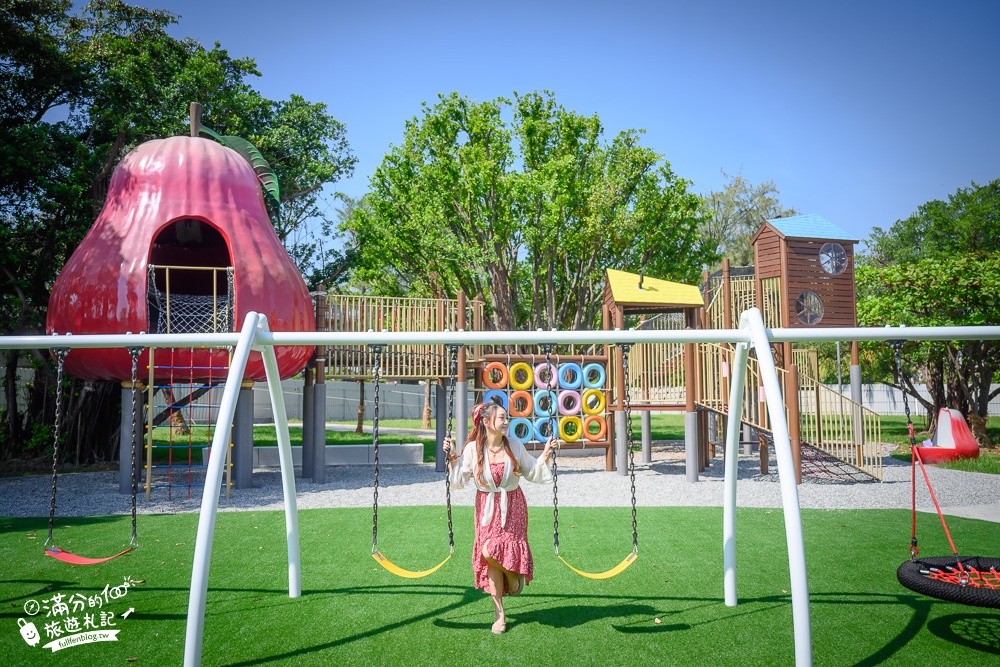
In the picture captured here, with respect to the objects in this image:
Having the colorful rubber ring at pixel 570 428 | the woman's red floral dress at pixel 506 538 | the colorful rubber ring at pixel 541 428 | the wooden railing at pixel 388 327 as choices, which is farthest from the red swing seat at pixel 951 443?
the woman's red floral dress at pixel 506 538

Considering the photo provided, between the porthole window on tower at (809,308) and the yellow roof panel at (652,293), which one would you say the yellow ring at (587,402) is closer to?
the yellow roof panel at (652,293)

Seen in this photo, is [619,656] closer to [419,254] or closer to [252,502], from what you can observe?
[252,502]

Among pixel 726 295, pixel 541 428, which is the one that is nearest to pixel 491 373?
pixel 541 428

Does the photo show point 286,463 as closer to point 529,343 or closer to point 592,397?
point 529,343

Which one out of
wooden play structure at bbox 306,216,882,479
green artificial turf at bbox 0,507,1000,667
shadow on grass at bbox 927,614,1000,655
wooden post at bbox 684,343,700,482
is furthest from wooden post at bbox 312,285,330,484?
shadow on grass at bbox 927,614,1000,655

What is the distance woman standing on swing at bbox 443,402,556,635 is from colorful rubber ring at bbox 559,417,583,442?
990 cm

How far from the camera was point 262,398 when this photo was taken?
3278cm

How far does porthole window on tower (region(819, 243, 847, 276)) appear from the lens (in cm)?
1400

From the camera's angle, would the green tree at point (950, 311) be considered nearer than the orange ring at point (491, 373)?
No

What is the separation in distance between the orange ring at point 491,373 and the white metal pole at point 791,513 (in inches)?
430

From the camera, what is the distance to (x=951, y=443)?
666 inches

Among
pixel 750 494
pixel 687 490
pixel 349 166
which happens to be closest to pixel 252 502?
pixel 687 490

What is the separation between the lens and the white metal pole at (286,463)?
5.51 meters

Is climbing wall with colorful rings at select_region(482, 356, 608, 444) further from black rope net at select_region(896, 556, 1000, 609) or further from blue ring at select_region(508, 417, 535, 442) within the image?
black rope net at select_region(896, 556, 1000, 609)
